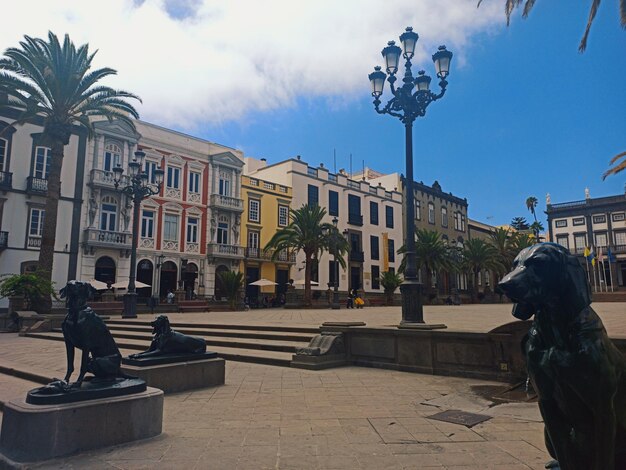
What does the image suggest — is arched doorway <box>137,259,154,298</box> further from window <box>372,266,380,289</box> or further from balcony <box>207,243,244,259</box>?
window <box>372,266,380,289</box>

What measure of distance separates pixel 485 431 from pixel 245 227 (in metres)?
35.5

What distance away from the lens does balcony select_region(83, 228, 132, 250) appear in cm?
2961

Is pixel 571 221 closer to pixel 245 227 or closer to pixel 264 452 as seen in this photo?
pixel 245 227

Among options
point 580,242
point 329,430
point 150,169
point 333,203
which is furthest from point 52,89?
point 580,242

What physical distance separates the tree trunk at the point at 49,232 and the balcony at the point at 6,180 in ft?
29.7

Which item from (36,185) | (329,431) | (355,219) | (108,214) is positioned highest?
(355,219)

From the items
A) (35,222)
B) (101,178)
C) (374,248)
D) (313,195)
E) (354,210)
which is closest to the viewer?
(35,222)

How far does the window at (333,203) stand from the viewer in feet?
152

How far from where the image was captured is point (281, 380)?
308 inches

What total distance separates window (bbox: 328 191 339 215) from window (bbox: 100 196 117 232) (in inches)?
859

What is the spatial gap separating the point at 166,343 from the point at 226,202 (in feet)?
103

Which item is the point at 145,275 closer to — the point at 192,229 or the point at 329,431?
the point at 192,229

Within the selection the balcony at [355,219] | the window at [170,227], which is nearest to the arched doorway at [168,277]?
the window at [170,227]

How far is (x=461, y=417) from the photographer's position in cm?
536
